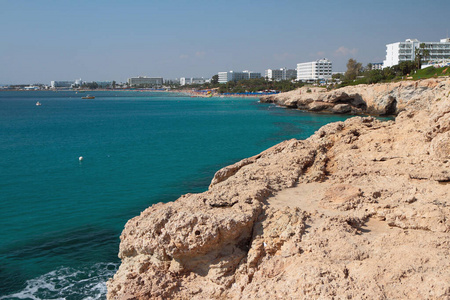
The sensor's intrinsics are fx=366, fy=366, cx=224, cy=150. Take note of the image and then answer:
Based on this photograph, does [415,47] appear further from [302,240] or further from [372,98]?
[302,240]

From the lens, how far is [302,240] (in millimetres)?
7230

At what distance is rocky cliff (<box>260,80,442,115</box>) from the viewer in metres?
51.0

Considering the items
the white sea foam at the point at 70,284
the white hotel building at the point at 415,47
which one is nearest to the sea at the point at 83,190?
the white sea foam at the point at 70,284

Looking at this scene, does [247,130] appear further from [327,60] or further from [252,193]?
[327,60]

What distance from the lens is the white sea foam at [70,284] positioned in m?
10.1

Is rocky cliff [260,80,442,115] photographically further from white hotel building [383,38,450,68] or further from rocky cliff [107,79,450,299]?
white hotel building [383,38,450,68]

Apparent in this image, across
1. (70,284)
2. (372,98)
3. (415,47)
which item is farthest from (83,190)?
(415,47)

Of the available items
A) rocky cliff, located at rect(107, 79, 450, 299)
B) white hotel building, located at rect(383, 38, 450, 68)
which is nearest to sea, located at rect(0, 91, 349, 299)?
rocky cliff, located at rect(107, 79, 450, 299)

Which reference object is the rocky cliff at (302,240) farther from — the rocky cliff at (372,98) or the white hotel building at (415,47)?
the white hotel building at (415,47)

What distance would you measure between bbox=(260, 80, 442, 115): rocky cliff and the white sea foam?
44.7 m

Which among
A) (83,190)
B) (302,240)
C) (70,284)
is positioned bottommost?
(70,284)

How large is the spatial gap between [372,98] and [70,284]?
55161 mm

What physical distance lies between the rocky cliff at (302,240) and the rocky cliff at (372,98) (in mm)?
41417

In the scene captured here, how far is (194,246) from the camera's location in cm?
738
